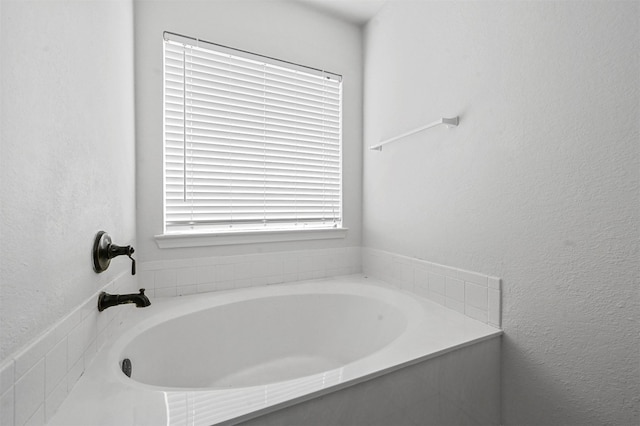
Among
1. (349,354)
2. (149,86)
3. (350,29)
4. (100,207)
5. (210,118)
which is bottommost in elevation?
(349,354)

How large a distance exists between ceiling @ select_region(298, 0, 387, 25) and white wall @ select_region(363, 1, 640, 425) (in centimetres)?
42

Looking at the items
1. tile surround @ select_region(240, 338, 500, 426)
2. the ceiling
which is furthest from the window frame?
tile surround @ select_region(240, 338, 500, 426)

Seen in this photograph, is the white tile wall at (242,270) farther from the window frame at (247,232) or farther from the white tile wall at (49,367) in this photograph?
the white tile wall at (49,367)

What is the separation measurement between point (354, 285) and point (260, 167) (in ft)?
3.10

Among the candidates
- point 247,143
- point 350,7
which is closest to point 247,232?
point 247,143

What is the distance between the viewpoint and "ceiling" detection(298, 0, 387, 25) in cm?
181

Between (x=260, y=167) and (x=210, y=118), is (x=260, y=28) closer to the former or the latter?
(x=210, y=118)

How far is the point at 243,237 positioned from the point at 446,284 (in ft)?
3.79

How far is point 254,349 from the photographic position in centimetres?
154

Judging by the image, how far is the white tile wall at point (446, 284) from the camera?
3.94ft

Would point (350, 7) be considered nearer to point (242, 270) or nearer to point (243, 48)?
point (243, 48)

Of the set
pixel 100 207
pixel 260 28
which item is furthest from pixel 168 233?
pixel 260 28

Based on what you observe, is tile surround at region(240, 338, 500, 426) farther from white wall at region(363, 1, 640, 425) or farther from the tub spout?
the tub spout

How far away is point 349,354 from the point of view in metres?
1.60
